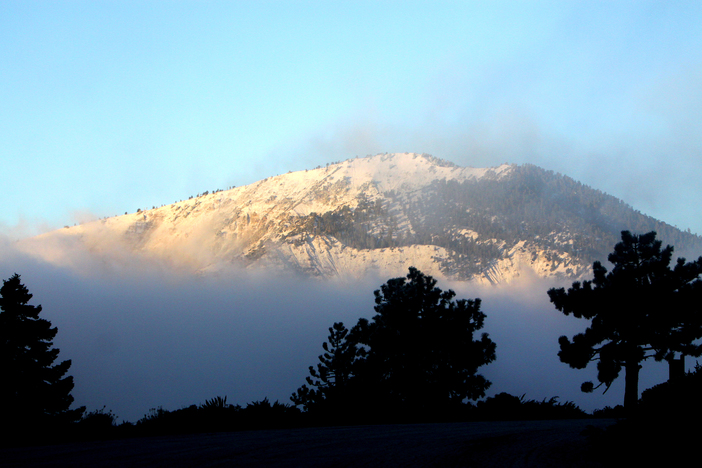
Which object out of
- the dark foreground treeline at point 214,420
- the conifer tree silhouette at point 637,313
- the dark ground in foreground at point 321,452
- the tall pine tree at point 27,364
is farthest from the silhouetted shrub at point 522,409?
the tall pine tree at point 27,364

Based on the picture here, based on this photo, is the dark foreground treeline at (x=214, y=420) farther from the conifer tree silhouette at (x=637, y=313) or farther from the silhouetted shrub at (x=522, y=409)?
the conifer tree silhouette at (x=637, y=313)

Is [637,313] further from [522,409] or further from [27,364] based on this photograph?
[27,364]

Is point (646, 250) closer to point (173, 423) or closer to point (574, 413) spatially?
point (574, 413)

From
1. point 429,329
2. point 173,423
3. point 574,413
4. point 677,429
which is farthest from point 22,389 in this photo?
point 677,429

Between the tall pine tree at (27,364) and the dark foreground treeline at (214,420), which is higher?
the tall pine tree at (27,364)

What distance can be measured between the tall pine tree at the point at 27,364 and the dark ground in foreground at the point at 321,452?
21.9m

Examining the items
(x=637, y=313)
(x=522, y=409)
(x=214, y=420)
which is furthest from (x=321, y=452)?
(x=637, y=313)

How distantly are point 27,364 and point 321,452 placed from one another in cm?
2573

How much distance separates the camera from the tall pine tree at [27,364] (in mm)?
27375

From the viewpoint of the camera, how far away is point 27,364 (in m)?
28.1

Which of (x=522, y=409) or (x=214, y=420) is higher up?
(x=214, y=420)

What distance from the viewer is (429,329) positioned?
35.2 m

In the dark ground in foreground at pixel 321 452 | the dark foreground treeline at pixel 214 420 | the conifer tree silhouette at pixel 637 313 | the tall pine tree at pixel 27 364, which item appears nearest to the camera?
the dark ground in foreground at pixel 321 452

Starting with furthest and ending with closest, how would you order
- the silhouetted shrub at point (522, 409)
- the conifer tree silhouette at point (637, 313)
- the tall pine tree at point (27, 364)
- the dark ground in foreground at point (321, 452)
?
the tall pine tree at point (27, 364) < the conifer tree silhouette at point (637, 313) < the silhouetted shrub at point (522, 409) < the dark ground in foreground at point (321, 452)
